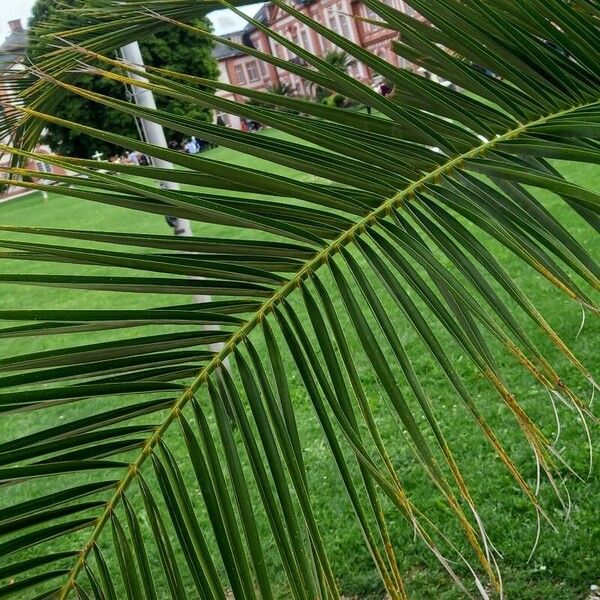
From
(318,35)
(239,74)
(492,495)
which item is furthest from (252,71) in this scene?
(318,35)

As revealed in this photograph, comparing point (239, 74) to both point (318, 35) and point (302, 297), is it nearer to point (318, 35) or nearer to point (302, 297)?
point (318, 35)

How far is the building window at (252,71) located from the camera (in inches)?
1256

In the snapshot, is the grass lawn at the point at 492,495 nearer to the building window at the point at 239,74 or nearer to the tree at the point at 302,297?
the tree at the point at 302,297

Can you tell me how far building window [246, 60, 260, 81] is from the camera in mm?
31891

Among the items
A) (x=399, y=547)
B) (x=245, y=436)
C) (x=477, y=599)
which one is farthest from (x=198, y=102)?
(x=399, y=547)

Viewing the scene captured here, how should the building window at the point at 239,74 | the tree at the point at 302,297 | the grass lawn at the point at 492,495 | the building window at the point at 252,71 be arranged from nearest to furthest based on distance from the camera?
the tree at the point at 302,297
the grass lawn at the point at 492,495
the building window at the point at 252,71
the building window at the point at 239,74

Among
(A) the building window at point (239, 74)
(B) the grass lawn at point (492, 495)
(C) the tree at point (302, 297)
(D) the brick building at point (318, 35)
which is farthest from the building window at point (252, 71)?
(C) the tree at point (302, 297)

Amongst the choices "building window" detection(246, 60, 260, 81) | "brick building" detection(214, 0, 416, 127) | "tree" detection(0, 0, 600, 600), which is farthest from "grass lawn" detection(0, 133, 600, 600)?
"building window" detection(246, 60, 260, 81)

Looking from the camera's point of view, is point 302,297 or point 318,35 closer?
A: point 302,297

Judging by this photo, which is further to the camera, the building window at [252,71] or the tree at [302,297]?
the building window at [252,71]

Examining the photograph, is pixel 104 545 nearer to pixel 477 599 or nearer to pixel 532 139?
pixel 477 599

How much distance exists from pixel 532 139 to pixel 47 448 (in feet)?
2.50

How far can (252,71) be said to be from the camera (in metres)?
35.5

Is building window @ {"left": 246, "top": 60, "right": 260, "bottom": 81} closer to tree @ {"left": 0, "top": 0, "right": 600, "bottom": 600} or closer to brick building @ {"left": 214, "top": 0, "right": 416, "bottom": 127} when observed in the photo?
brick building @ {"left": 214, "top": 0, "right": 416, "bottom": 127}
